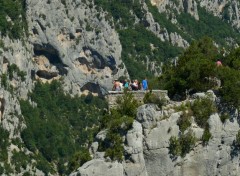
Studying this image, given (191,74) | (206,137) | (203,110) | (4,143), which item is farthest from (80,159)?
(4,143)

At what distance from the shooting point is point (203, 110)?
63156 mm

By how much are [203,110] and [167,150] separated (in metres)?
3.51

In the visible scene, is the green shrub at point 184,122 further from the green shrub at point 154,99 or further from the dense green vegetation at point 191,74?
the dense green vegetation at point 191,74

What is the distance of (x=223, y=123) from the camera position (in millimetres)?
63406

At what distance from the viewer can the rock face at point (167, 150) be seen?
6062cm

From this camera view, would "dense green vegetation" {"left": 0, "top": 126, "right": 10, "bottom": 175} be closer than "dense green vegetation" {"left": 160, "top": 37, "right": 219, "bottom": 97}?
No

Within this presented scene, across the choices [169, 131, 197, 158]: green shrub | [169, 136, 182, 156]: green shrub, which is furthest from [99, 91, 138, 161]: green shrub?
[169, 131, 197, 158]: green shrub

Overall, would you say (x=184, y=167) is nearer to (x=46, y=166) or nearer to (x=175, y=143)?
(x=175, y=143)

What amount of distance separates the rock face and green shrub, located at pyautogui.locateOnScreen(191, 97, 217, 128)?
0.29m

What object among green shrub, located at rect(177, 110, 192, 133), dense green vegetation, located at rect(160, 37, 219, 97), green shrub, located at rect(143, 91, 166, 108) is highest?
dense green vegetation, located at rect(160, 37, 219, 97)

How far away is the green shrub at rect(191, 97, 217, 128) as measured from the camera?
6300 centimetres

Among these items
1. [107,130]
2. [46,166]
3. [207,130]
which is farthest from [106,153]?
[46,166]

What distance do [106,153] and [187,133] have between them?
4.75m

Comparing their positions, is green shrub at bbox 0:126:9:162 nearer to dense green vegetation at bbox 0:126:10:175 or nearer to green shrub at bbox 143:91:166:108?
dense green vegetation at bbox 0:126:10:175
